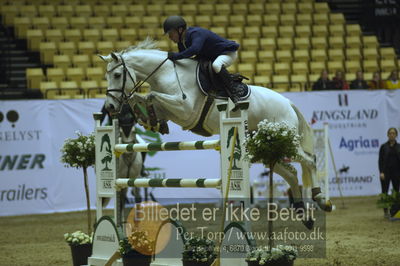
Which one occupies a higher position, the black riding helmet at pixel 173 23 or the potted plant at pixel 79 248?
the black riding helmet at pixel 173 23

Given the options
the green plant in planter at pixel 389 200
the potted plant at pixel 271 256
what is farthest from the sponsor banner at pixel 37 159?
the potted plant at pixel 271 256

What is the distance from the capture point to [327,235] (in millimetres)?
8680

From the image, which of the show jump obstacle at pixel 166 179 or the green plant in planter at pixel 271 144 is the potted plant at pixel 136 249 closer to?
the show jump obstacle at pixel 166 179

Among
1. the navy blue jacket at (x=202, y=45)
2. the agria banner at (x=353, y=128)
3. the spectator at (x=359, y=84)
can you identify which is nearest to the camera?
the navy blue jacket at (x=202, y=45)

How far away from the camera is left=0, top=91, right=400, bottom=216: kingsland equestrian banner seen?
1205 centimetres

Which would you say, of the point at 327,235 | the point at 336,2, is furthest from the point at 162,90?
the point at 336,2

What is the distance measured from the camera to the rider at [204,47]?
22.6ft

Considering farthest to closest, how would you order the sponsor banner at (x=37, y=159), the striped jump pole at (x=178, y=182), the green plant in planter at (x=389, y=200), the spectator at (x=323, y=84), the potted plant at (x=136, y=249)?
the spectator at (x=323, y=84) < the sponsor banner at (x=37, y=159) < the green plant in planter at (x=389, y=200) < the potted plant at (x=136, y=249) < the striped jump pole at (x=178, y=182)

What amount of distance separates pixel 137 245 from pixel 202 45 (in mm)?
2132

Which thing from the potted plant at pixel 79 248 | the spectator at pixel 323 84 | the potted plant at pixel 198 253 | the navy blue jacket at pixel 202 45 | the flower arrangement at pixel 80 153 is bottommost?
the potted plant at pixel 79 248

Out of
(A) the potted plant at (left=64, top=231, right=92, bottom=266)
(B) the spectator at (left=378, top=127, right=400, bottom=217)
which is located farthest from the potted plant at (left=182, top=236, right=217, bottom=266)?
(B) the spectator at (left=378, top=127, right=400, bottom=217)

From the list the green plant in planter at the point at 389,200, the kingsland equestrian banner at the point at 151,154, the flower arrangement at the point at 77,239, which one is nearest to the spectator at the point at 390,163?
the green plant in planter at the point at 389,200

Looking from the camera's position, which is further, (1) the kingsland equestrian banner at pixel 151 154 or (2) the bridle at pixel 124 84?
(1) the kingsland equestrian banner at pixel 151 154

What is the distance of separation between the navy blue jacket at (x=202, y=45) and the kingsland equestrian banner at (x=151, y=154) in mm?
4541
